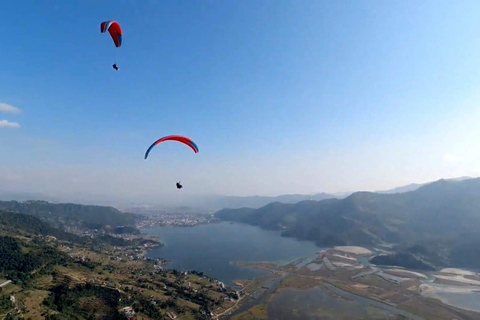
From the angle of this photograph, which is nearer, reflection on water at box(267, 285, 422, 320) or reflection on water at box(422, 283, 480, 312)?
reflection on water at box(267, 285, 422, 320)

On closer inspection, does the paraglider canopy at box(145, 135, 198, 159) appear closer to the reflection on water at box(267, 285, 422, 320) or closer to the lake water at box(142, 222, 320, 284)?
the reflection on water at box(267, 285, 422, 320)

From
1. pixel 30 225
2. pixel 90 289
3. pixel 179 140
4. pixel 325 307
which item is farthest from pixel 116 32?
pixel 30 225

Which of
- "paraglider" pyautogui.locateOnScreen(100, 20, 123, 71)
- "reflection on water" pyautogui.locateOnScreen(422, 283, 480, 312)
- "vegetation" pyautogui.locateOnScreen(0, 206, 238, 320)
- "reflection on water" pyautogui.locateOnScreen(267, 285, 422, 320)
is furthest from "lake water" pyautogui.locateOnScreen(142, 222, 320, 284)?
"paraglider" pyautogui.locateOnScreen(100, 20, 123, 71)

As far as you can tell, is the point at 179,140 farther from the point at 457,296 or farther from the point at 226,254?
the point at 226,254

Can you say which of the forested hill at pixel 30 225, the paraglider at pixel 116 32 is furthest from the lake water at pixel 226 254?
the paraglider at pixel 116 32

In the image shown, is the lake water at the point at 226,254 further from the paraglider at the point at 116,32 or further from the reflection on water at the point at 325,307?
the paraglider at the point at 116,32

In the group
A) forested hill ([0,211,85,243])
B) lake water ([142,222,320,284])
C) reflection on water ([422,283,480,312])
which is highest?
forested hill ([0,211,85,243])

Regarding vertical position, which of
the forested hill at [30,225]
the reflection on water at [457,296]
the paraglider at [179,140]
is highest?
the paraglider at [179,140]

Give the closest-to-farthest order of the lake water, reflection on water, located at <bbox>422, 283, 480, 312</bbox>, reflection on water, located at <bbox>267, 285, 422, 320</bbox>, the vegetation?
the vegetation
reflection on water, located at <bbox>267, 285, 422, 320</bbox>
reflection on water, located at <bbox>422, 283, 480, 312</bbox>
the lake water

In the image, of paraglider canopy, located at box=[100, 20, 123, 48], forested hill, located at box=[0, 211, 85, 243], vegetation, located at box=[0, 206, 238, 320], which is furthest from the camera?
forested hill, located at box=[0, 211, 85, 243]

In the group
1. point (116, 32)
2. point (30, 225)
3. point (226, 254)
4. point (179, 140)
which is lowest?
point (226, 254)

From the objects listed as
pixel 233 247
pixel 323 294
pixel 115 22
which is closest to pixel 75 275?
pixel 323 294

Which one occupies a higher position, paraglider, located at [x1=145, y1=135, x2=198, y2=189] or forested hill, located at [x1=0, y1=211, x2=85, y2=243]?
paraglider, located at [x1=145, y1=135, x2=198, y2=189]
